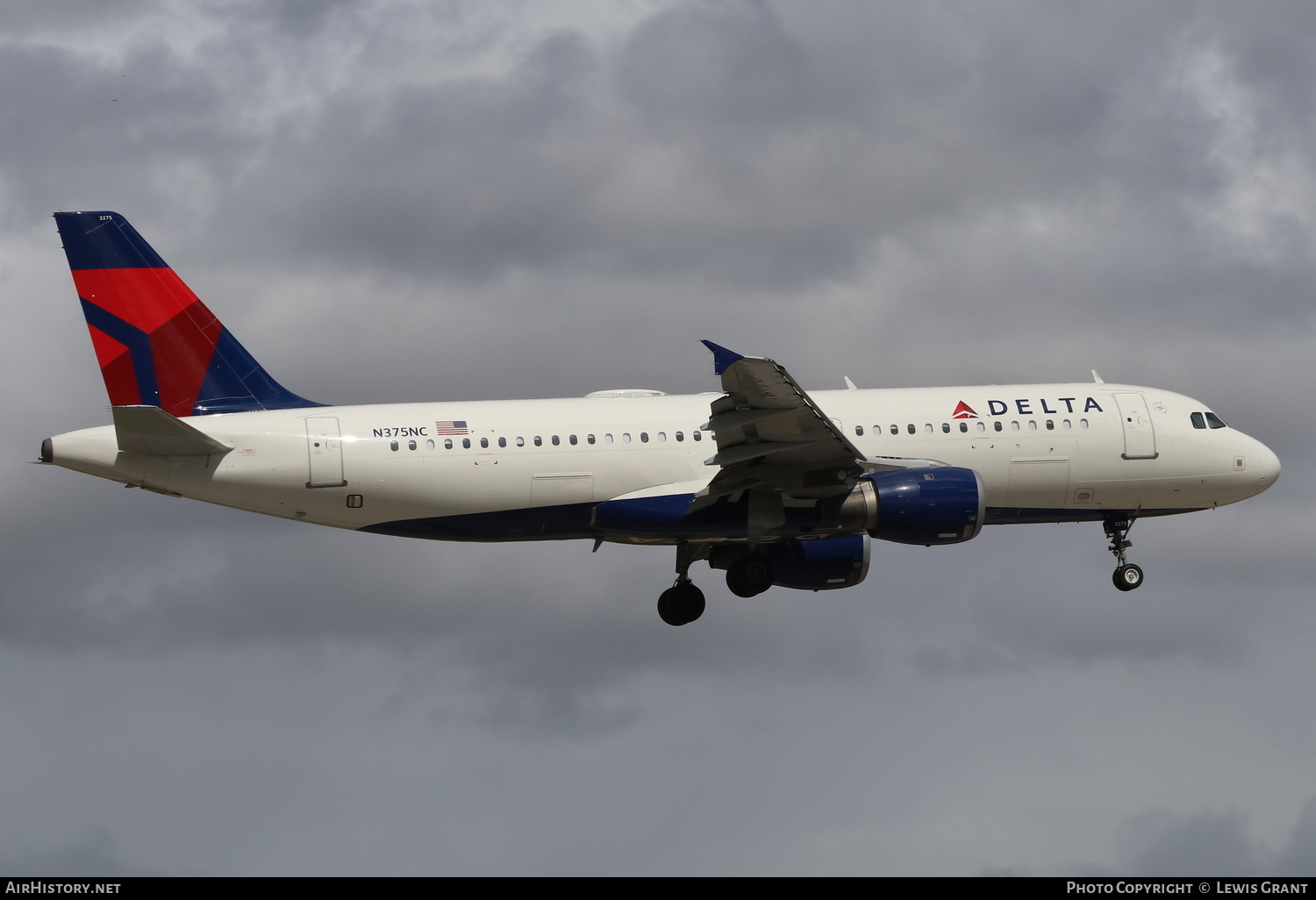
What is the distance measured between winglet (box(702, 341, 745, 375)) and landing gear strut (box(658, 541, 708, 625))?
10852mm

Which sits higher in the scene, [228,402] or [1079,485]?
[228,402]

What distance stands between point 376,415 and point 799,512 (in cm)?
1166

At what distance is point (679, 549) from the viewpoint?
48.6 m

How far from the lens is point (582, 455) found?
1719 inches

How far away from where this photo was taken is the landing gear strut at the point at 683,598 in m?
48.7

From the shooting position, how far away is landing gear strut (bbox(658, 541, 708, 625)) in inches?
1916

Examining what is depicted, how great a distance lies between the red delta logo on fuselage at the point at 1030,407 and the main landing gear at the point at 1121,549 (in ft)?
12.2

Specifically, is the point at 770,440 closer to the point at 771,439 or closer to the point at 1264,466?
the point at 771,439

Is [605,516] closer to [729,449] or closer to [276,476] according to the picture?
[729,449]

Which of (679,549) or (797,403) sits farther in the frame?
(679,549)
